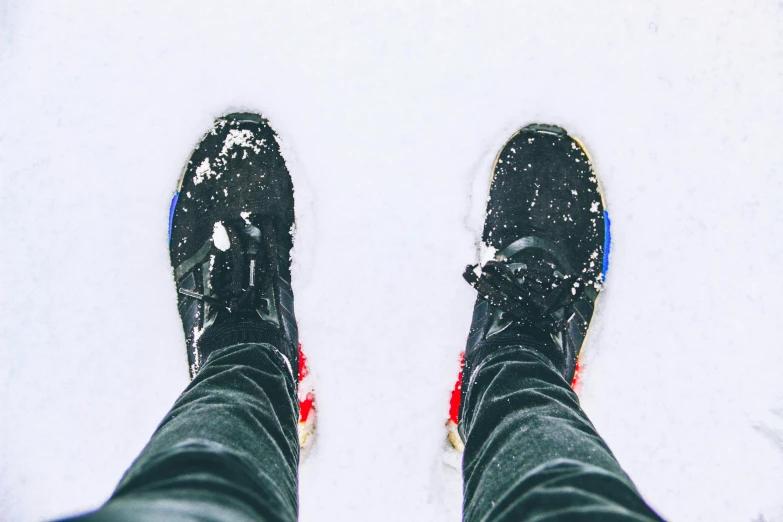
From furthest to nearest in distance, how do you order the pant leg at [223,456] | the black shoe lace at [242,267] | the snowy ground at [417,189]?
the snowy ground at [417,189] < the black shoe lace at [242,267] < the pant leg at [223,456]

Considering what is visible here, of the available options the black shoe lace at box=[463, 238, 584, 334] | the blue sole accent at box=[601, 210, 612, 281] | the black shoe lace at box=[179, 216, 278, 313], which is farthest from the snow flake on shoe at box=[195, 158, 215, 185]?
the blue sole accent at box=[601, 210, 612, 281]

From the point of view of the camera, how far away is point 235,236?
0.94m

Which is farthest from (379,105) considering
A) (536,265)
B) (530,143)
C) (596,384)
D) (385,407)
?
(596,384)

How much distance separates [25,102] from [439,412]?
3.71ft

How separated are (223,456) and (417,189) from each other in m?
0.65

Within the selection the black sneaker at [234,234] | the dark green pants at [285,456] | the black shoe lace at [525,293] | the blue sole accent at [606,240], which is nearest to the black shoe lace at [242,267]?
the black sneaker at [234,234]

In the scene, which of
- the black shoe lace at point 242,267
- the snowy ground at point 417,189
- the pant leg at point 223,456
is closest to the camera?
the pant leg at point 223,456

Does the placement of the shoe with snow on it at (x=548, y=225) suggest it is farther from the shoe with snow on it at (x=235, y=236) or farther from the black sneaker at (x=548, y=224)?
the shoe with snow on it at (x=235, y=236)

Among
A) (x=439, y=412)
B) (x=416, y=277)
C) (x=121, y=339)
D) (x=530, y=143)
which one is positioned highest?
(x=530, y=143)

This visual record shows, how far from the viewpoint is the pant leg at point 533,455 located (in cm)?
49

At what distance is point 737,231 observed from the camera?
1.00m

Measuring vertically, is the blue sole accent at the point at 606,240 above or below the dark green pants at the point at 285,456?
above

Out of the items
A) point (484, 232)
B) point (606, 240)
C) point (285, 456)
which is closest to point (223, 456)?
point (285, 456)

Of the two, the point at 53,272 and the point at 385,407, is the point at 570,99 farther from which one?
the point at 53,272
